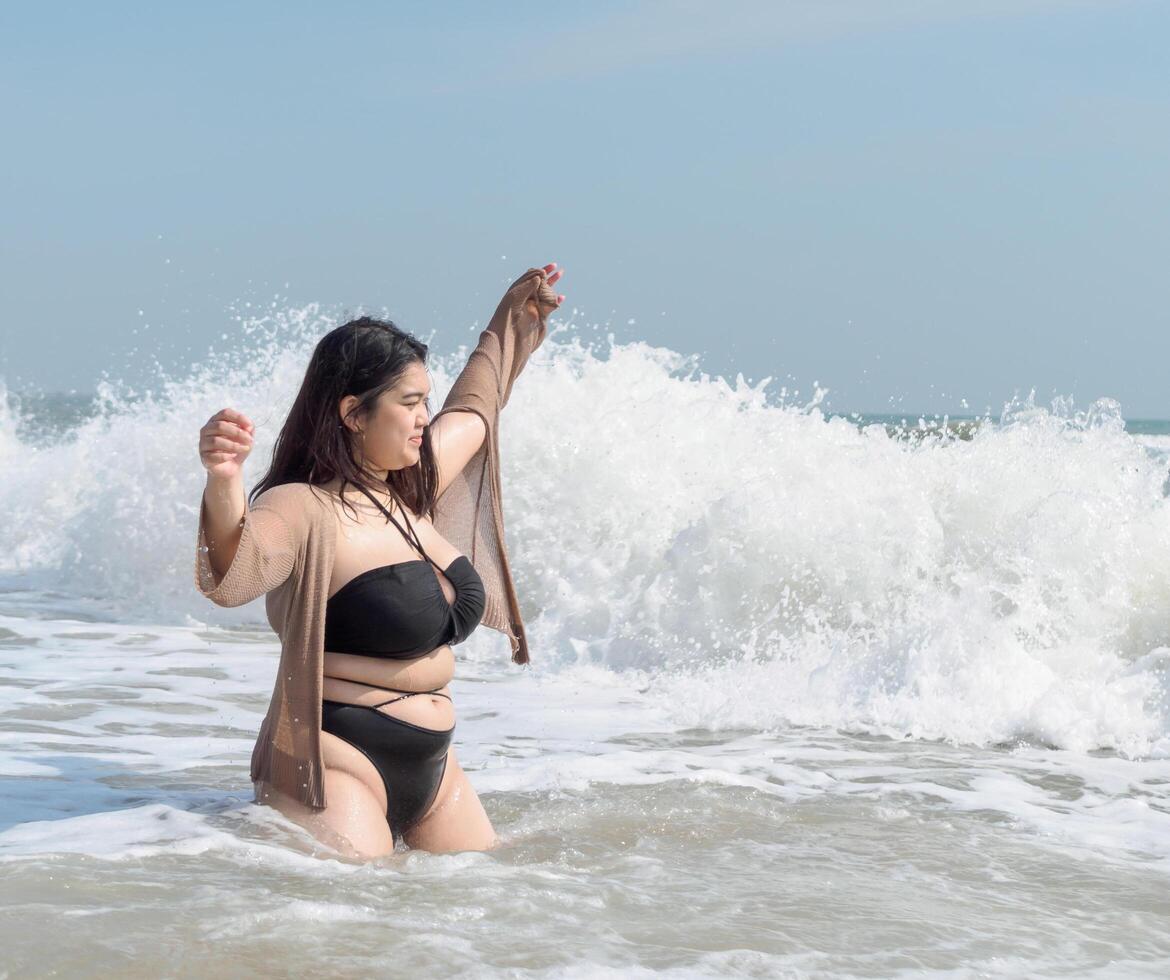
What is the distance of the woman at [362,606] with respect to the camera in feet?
11.6

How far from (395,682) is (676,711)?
3392mm

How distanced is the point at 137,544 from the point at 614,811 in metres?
7.68

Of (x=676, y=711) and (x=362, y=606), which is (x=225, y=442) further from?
(x=676, y=711)

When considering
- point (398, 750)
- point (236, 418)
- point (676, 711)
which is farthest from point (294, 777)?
point (676, 711)

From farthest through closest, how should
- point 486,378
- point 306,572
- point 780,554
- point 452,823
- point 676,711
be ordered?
point 780,554, point 676,711, point 486,378, point 452,823, point 306,572

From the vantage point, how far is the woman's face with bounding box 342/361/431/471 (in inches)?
146

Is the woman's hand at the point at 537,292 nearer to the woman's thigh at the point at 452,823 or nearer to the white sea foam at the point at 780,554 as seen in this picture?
the woman's thigh at the point at 452,823

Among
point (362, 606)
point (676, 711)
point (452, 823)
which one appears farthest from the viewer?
point (676, 711)

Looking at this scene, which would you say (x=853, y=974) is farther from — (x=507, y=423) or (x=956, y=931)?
(x=507, y=423)

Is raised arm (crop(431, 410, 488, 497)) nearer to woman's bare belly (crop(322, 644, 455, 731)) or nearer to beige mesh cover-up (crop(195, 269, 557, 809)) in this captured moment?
beige mesh cover-up (crop(195, 269, 557, 809))

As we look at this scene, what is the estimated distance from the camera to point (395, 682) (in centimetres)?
375

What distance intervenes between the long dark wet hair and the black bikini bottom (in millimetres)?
569

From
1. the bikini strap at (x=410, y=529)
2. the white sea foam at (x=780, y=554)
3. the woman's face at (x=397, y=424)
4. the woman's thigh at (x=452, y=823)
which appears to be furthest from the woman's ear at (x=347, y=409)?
the white sea foam at (x=780, y=554)

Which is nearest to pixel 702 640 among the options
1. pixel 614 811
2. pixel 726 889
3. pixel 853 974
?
pixel 614 811
